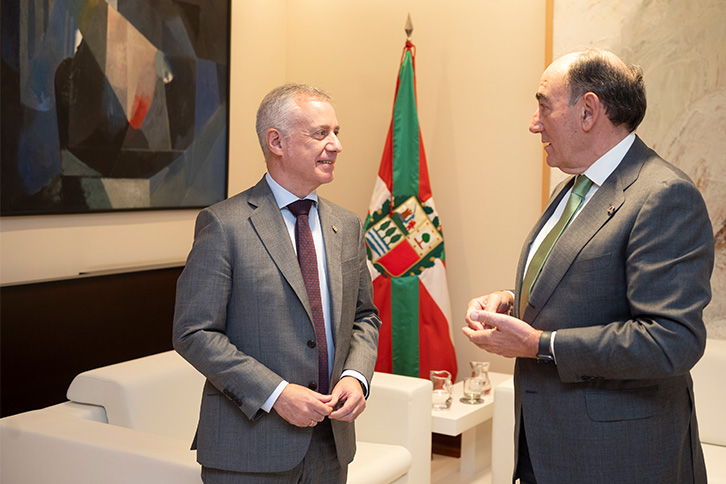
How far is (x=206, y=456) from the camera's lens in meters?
1.86

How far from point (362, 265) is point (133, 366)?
1.12m

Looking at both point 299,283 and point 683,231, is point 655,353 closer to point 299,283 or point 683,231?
point 683,231

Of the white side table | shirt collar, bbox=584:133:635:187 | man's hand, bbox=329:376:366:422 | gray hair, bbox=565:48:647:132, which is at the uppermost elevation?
gray hair, bbox=565:48:647:132

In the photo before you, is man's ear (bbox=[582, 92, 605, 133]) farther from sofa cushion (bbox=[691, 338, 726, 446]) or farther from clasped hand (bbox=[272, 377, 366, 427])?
sofa cushion (bbox=[691, 338, 726, 446])

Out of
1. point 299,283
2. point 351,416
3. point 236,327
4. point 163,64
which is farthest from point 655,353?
point 163,64

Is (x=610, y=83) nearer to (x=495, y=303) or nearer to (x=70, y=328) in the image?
(x=495, y=303)

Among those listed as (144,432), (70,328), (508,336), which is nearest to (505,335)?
(508,336)

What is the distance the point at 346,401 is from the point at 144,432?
928mm

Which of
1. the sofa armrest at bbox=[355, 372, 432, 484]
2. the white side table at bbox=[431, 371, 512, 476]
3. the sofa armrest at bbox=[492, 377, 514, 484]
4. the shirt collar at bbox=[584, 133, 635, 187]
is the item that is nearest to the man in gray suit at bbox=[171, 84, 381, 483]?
the shirt collar at bbox=[584, 133, 635, 187]

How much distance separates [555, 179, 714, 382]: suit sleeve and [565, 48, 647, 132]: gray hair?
0.23 m

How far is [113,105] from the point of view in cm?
376

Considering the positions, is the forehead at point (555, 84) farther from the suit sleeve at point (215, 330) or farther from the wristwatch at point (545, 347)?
the suit sleeve at point (215, 330)

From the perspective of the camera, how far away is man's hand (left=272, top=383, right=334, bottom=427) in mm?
1790

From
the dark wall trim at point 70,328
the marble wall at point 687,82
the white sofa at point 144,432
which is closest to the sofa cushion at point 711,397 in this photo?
the marble wall at point 687,82
